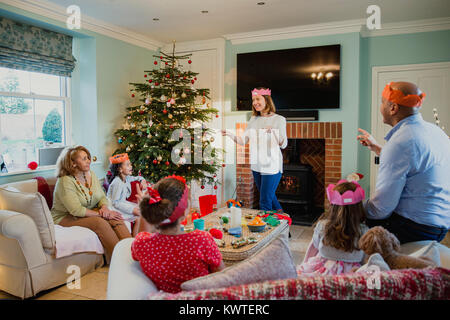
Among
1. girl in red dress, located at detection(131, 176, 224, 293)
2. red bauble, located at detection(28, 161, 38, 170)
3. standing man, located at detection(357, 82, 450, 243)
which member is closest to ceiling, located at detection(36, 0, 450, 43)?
red bauble, located at detection(28, 161, 38, 170)

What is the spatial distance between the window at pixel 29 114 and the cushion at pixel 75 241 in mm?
1377

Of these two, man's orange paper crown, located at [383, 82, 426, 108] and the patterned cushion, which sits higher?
man's orange paper crown, located at [383, 82, 426, 108]

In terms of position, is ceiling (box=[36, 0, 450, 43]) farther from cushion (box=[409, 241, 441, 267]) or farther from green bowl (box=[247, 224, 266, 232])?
cushion (box=[409, 241, 441, 267])

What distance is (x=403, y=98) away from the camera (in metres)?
1.82

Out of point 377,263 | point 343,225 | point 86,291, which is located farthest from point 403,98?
point 86,291

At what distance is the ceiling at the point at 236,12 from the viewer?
141 inches

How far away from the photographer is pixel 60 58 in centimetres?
407

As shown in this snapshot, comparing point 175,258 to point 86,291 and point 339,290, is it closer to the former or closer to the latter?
point 339,290

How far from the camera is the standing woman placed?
11.9 feet

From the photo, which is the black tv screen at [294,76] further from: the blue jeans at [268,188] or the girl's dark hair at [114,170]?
the girl's dark hair at [114,170]

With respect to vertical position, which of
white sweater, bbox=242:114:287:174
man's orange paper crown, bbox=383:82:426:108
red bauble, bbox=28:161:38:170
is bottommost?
red bauble, bbox=28:161:38:170

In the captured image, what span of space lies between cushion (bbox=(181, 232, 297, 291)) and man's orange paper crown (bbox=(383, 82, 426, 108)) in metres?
1.05

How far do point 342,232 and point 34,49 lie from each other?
144 inches
